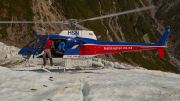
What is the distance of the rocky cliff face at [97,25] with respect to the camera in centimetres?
6638

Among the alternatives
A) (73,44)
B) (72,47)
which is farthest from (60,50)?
(73,44)

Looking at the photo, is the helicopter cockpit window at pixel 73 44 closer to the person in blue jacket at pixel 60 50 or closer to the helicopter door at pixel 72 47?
the helicopter door at pixel 72 47

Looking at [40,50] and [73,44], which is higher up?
[73,44]

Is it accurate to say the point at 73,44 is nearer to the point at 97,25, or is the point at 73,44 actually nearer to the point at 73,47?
the point at 73,47

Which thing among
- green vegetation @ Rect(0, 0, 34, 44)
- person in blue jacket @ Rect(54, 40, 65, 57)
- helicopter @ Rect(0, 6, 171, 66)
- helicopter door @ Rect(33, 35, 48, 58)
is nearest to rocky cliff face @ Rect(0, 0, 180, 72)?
green vegetation @ Rect(0, 0, 34, 44)

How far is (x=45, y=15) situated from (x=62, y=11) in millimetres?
25625

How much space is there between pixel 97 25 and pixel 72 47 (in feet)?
366

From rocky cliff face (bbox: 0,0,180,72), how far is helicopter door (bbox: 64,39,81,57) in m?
24.6

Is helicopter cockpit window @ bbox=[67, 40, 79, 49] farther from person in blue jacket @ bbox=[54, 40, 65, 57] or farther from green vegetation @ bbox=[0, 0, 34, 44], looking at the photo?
green vegetation @ bbox=[0, 0, 34, 44]

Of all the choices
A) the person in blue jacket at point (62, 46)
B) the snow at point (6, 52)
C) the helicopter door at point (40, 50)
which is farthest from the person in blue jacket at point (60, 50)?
the snow at point (6, 52)

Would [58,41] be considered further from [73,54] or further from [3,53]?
[3,53]

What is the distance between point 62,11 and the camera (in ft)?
318

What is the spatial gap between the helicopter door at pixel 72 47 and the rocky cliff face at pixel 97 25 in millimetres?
24563

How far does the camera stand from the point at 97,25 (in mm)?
120812
